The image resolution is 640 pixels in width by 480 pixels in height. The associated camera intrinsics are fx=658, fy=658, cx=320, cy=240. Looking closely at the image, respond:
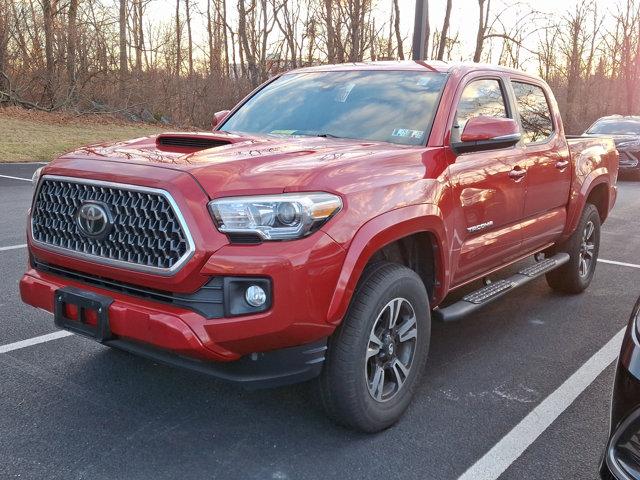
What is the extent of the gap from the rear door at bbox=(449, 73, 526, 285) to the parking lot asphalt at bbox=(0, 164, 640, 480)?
2.21 feet

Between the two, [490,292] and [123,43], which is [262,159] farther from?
[123,43]

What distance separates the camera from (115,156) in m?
3.16

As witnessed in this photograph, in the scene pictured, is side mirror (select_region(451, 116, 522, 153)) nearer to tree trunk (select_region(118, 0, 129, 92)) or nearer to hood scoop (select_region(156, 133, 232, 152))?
hood scoop (select_region(156, 133, 232, 152))

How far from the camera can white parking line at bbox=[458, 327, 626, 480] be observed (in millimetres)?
3014

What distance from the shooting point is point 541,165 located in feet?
15.8

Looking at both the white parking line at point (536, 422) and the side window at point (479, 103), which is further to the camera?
the side window at point (479, 103)

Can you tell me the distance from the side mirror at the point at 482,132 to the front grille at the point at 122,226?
1808 mm

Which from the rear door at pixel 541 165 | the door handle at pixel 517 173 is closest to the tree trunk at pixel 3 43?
the rear door at pixel 541 165

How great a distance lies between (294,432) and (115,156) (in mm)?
1617

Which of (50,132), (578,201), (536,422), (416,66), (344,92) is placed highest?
(416,66)

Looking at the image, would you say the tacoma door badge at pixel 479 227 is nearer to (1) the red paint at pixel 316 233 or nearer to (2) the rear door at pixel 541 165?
(1) the red paint at pixel 316 233

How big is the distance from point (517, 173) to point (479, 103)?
0.54m

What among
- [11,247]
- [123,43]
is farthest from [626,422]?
[123,43]

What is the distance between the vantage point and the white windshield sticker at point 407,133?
3.85 metres
